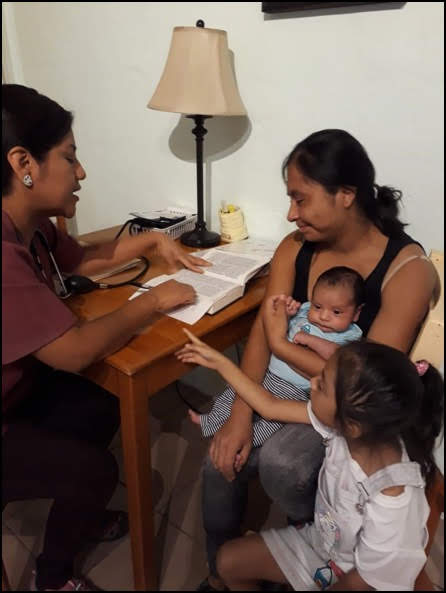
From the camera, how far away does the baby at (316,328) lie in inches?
35.6

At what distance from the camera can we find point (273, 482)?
2.87ft

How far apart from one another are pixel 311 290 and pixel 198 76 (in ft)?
1.91

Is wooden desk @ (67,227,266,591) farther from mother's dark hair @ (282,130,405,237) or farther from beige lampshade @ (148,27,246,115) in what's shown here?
beige lampshade @ (148,27,246,115)

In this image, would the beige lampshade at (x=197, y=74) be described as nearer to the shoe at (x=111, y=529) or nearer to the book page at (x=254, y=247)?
the book page at (x=254, y=247)

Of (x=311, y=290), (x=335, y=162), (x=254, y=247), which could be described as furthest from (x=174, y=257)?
(x=335, y=162)

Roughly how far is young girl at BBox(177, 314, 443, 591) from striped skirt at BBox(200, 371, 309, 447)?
140mm

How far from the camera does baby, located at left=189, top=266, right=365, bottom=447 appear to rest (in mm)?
904

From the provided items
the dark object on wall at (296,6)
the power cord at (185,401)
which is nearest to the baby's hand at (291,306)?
the dark object on wall at (296,6)

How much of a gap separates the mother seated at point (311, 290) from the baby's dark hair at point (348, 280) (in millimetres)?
25

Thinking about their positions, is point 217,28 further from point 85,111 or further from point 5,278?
point 5,278

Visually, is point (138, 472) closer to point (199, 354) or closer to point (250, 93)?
A: point (199, 354)

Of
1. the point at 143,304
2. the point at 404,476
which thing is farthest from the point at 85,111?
the point at 404,476

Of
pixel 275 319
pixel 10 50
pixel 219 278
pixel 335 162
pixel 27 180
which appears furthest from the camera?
pixel 10 50

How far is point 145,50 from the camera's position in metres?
1.37
